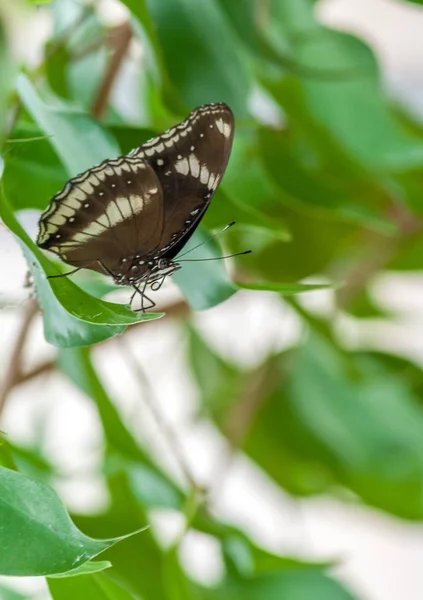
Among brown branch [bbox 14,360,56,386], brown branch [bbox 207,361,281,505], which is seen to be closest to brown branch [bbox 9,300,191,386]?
brown branch [bbox 14,360,56,386]

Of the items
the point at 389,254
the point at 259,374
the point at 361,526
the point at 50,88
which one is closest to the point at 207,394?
the point at 259,374

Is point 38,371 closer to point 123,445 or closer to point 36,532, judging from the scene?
point 123,445

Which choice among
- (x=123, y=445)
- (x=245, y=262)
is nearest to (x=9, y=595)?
(x=123, y=445)

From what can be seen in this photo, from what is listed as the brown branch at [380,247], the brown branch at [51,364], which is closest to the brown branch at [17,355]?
the brown branch at [51,364]

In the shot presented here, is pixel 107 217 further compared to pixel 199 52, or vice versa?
pixel 199 52

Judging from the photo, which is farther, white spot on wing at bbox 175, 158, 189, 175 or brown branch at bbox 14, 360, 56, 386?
brown branch at bbox 14, 360, 56, 386

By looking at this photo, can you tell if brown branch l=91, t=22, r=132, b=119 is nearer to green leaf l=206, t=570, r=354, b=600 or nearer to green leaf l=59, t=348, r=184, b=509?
green leaf l=59, t=348, r=184, b=509

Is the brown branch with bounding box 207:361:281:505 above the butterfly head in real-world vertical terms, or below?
below

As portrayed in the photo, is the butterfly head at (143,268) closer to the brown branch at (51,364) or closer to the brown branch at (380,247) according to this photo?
the brown branch at (51,364)

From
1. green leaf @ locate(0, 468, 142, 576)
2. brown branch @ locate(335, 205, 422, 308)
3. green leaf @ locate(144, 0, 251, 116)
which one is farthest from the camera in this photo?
brown branch @ locate(335, 205, 422, 308)

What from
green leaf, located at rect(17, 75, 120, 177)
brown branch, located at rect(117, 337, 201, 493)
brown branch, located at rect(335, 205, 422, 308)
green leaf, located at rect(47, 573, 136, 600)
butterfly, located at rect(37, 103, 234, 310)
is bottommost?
brown branch, located at rect(335, 205, 422, 308)
